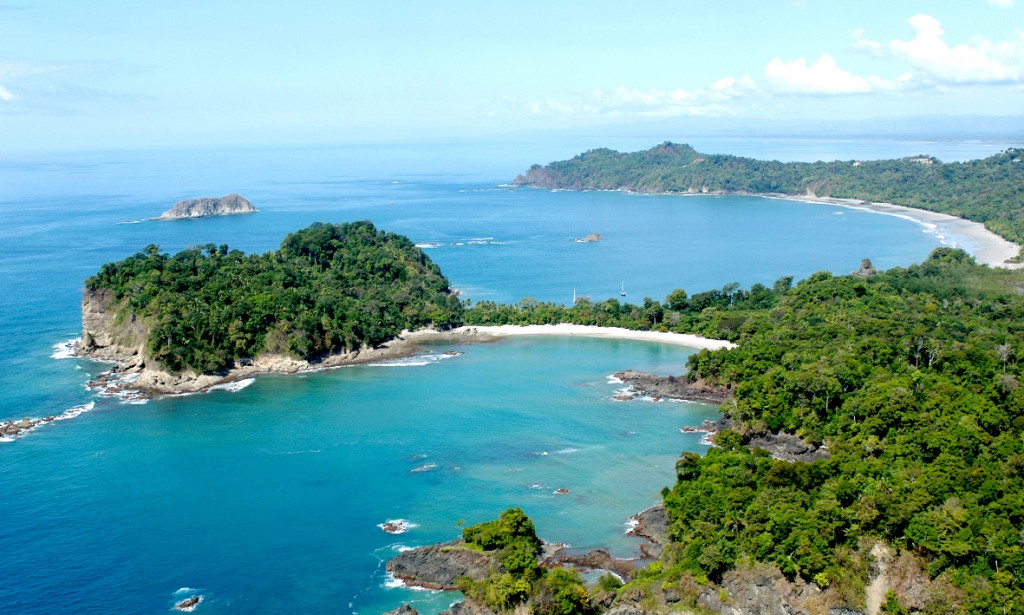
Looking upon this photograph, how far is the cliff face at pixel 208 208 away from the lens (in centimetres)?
12988

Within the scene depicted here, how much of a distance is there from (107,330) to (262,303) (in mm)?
10800

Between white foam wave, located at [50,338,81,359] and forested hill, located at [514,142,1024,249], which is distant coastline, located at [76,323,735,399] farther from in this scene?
forested hill, located at [514,142,1024,249]

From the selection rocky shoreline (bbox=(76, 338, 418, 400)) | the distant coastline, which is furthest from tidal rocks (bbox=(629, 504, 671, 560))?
rocky shoreline (bbox=(76, 338, 418, 400))

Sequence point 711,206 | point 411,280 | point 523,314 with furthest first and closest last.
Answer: point 711,206 → point 411,280 → point 523,314

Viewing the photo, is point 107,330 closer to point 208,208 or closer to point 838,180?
point 208,208

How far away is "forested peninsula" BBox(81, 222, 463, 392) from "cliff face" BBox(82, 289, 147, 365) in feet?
0.22

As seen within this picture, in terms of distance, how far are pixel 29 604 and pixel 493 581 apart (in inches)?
614

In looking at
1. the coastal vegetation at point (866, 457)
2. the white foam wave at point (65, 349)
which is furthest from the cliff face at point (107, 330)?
the coastal vegetation at point (866, 457)

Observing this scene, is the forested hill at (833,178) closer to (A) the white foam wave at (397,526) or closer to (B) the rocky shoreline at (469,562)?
(B) the rocky shoreline at (469,562)

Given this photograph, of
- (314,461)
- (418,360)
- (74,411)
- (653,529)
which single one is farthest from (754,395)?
(74,411)

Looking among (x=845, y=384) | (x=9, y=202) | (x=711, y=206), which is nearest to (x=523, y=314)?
(x=845, y=384)

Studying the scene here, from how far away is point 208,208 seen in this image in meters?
133

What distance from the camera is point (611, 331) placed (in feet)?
214

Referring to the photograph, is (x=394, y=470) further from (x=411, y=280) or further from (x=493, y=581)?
(x=411, y=280)
